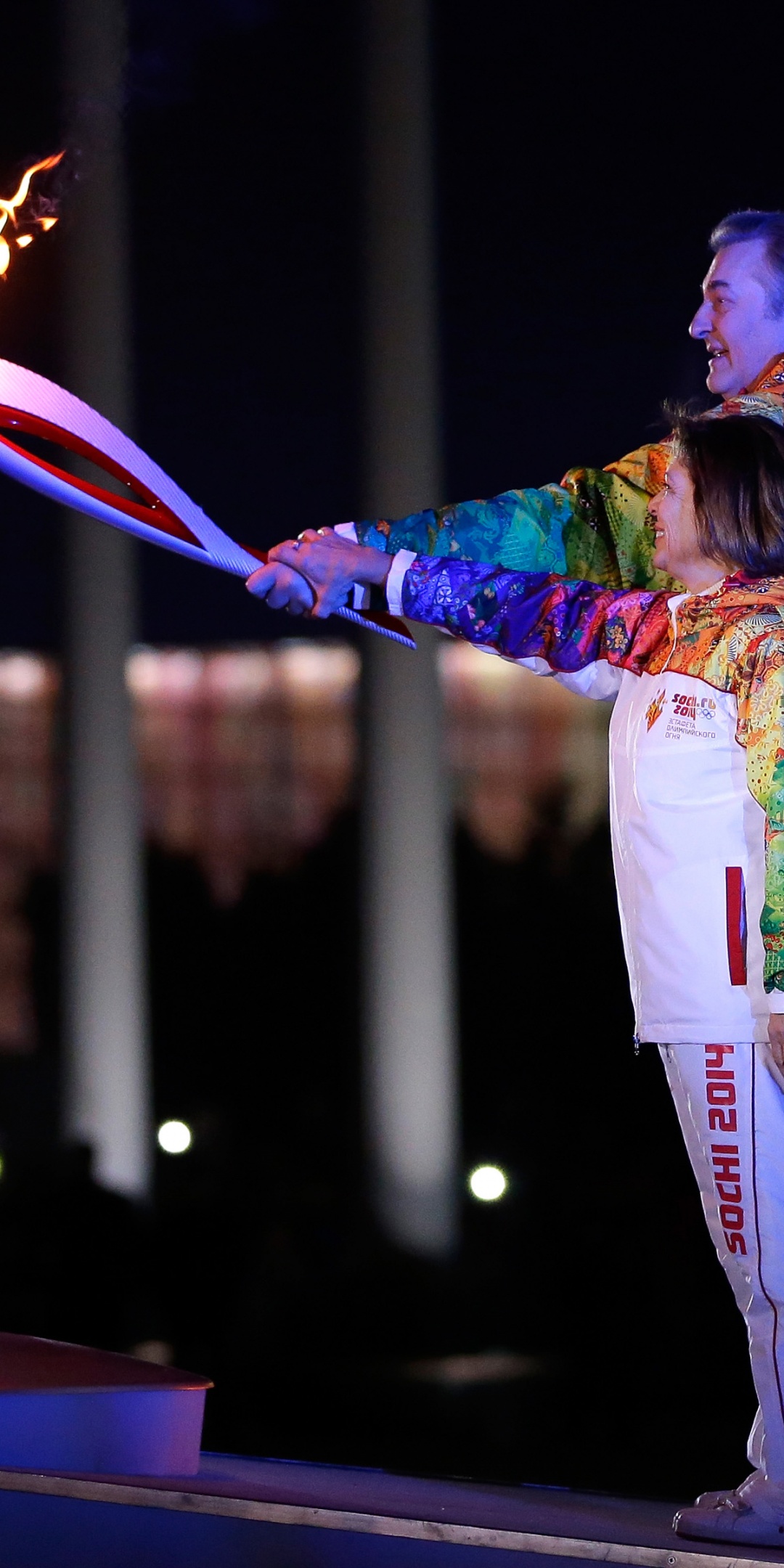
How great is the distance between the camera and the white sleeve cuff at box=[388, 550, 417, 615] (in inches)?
57.5

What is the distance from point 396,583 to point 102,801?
2080mm

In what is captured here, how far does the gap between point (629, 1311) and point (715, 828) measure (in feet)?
4.96

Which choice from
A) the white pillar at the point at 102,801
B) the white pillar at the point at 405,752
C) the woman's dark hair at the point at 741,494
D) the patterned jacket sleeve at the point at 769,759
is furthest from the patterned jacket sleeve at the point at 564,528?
the white pillar at the point at 102,801

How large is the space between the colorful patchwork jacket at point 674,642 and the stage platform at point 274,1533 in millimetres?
416

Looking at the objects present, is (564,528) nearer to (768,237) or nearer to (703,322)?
(703,322)

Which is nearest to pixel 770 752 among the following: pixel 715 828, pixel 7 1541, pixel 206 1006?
pixel 715 828

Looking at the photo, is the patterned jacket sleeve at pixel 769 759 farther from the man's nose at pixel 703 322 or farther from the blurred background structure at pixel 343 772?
the blurred background structure at pixel 343 772

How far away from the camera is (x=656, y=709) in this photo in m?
1.42

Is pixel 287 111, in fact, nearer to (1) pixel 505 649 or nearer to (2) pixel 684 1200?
(1) pixel 505 649

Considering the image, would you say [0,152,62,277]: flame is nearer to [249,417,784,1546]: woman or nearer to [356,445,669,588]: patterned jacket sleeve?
[356,445,669,588]: patterned jacket sleeve

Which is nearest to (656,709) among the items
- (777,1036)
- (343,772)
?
(777,1036)

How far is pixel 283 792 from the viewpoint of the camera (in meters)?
3.33

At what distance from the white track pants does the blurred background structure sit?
1.23 meters

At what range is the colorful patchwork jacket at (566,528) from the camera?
1624 millimetres
